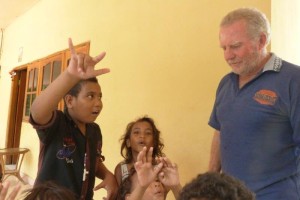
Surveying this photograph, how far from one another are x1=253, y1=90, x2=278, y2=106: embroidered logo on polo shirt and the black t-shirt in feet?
2.59

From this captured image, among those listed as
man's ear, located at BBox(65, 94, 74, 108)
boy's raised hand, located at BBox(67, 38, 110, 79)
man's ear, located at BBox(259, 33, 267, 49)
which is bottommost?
man's ear, located at BBox(65, 94, 74, 108)

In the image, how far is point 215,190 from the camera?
78cm

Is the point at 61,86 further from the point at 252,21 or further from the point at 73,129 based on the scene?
the point at 252,21

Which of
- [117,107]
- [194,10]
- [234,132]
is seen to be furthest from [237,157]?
[117,107]

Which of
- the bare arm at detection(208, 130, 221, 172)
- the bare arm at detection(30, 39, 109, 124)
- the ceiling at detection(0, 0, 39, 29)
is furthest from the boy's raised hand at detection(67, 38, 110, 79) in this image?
the ceiling at detection(0, 0, 39, 29)

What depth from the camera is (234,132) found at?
1.36 m

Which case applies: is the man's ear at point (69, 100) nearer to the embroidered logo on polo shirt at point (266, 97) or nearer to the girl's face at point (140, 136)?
the girl's face at point (140, 136)

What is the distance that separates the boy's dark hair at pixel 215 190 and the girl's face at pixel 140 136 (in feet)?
3.91

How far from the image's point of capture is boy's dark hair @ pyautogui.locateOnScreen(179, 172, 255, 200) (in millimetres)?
769

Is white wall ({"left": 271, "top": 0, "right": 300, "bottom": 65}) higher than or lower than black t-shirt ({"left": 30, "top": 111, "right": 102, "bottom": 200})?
higher

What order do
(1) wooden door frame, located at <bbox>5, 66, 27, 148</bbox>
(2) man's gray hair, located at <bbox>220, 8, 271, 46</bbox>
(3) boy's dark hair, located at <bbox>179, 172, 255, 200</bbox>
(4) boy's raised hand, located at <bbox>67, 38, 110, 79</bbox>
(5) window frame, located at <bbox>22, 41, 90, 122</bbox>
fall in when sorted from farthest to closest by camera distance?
(1) wooden door frame, located at <bbox>5, 66, 27, 148</bbox> < (5) window frame, located at <bbox>22, 41, 90, 122</bbox> < (2) man's gray hair, located at <bbox>220, 8, 271, 46</bbox> < (4) boy's raised hand, located at <bbox>67, 38, 110, 79</bbox> < (3) boy's dark hair, located at <bbox>179, 172, 255, 200</bbox>

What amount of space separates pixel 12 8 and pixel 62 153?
17.6 ft

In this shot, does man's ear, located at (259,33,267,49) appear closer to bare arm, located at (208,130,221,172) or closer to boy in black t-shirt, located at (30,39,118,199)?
A: bare arm, located at (208,130,221,172)

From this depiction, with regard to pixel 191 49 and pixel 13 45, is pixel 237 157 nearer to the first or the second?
pixel 191 49
